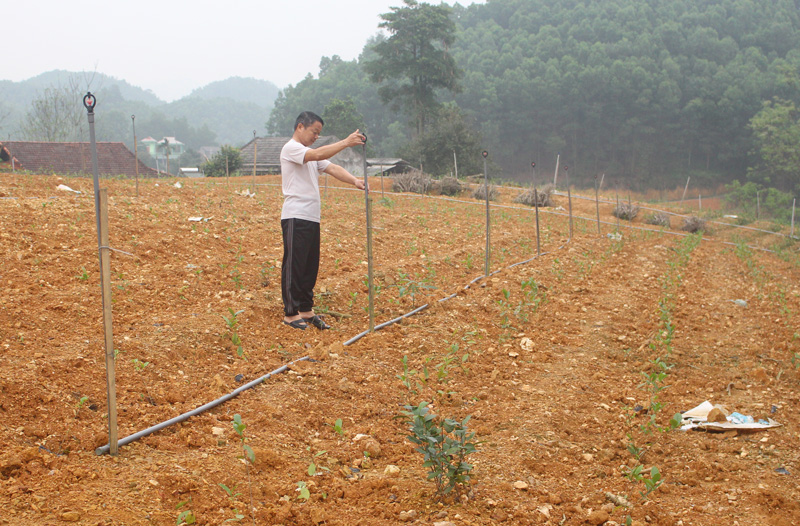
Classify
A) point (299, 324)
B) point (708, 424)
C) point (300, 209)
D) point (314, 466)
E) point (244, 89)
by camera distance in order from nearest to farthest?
point (314, 466)
point (708, 424)
point (300, 209)
point (299, 324)
point (244, 89)

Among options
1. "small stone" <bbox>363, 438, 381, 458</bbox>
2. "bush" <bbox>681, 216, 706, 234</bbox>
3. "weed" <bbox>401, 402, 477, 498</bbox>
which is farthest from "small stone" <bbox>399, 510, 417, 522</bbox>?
"bush" <bbox>681, 216, 706, 234</bbox>

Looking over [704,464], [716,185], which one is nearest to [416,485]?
[704,464]

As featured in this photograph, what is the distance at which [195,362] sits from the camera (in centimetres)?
359

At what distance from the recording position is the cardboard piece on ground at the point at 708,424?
320cm

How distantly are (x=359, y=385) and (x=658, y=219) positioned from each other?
15.0m

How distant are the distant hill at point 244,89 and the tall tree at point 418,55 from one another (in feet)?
465

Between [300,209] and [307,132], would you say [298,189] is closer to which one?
[300,209]

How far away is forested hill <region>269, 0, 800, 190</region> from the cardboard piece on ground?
38529 mm

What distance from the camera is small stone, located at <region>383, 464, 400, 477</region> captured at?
8.56 feet

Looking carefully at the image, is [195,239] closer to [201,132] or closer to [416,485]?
[416,485]

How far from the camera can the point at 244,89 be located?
6870 inches

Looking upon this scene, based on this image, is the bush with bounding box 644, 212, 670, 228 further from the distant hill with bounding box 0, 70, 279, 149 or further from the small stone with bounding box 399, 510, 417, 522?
the distant hill with bounding box 0, 70, 279, 149

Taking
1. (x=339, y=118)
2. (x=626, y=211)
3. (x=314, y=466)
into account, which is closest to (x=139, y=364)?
(x=314, y=466)

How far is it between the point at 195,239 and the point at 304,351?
3.27 meters
